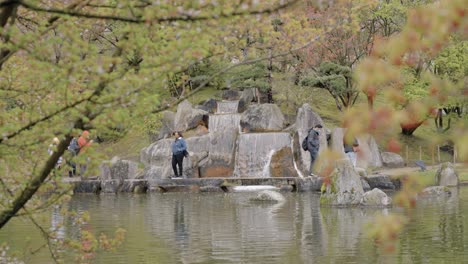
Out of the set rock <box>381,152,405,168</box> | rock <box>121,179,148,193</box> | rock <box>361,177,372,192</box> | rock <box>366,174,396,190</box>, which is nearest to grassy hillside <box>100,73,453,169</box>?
rock <box>381,152,405,168</box>

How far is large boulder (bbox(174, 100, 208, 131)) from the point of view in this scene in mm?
41125

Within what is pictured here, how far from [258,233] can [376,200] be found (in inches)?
257

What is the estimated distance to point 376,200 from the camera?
71.9 feet

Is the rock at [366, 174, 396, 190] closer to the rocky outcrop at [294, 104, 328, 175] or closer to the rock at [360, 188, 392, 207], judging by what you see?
the rocky outcrop at [294, 104, 328, 175]

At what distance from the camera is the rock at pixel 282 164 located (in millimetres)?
36559

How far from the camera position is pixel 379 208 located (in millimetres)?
21531

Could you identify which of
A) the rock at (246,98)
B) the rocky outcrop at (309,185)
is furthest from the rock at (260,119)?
the rocky outcrop at (309,185)

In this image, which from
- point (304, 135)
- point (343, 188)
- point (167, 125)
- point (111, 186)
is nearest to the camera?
point (343, 188)

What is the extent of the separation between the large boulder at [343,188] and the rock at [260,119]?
16560mm

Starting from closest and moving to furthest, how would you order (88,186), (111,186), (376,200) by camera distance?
(376,200)
(111,186)
(88,186)

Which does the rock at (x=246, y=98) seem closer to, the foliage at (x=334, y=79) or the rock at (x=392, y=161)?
the foliage at (x=334, y=79)

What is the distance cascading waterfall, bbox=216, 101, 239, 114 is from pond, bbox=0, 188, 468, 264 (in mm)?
19375

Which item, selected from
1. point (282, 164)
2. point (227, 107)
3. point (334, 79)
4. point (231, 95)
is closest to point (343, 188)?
point (282, 164)

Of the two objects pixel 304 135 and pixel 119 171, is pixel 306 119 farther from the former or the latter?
pixel 119 171
